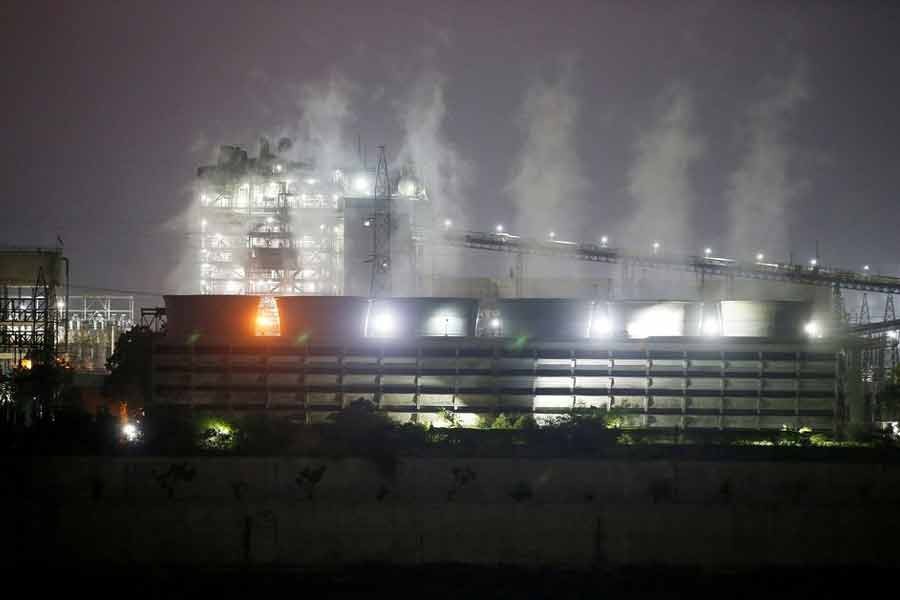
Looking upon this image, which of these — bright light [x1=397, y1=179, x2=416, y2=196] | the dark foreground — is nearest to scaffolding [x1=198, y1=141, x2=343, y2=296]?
bright light [x1=397, y1=179, x2=416, y2=196]

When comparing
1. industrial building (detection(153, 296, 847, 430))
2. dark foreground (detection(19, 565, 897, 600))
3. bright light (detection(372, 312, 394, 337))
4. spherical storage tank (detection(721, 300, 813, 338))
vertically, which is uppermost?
spherical storage tank (detection(721, 300, 813, 338))

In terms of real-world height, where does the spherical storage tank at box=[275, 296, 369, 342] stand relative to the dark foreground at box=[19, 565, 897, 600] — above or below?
above

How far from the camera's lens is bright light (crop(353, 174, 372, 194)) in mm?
76375

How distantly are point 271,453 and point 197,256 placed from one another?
152ft

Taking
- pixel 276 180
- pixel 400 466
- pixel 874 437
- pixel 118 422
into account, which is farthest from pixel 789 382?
pixel 276 180

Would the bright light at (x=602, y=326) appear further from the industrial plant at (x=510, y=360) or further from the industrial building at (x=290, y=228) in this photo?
the industrial building at (x=290, y=228)

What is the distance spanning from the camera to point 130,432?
36.3m

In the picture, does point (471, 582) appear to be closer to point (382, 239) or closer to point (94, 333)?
point (382, 239)

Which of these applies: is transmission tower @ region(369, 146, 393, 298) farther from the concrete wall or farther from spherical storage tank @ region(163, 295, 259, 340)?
the concrete wall

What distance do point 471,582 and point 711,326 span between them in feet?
83.3

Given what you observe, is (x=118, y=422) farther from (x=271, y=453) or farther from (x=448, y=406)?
(x=448, y=406)

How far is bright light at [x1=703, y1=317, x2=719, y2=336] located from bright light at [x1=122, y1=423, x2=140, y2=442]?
2798 centimetres

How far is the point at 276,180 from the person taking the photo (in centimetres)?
7594

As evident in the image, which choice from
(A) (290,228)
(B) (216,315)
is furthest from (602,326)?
(A) (290,228)
